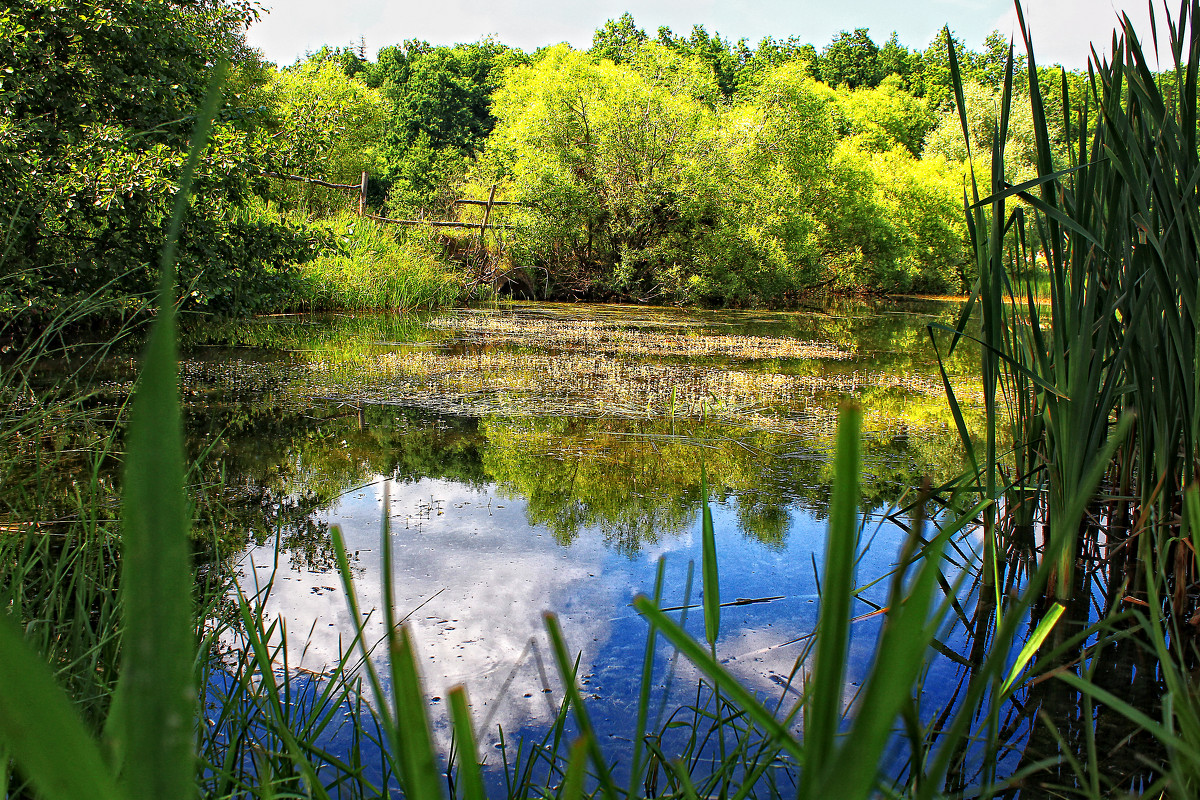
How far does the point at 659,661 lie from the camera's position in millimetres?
1481

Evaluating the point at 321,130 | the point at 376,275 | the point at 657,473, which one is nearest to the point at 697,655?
the point at 657,473

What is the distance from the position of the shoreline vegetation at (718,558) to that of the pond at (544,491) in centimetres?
7

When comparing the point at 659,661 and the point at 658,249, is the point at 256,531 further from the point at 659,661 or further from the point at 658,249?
the point at 658,249

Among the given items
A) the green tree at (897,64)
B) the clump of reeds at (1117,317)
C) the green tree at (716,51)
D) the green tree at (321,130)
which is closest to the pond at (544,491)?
the clump of reeds at (1117,317)

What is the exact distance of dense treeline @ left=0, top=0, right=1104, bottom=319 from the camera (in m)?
3.25

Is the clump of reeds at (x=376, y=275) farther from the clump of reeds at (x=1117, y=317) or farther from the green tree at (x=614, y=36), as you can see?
the green tree at (x=614, y=36)

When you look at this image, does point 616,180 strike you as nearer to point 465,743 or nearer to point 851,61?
Answer: point 465,743

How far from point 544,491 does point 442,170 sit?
736 inches

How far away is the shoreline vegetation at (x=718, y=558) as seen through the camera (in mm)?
154

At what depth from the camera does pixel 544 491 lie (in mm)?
2455

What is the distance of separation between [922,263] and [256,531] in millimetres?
16221

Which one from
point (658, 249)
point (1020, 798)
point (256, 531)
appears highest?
point (658, 249)

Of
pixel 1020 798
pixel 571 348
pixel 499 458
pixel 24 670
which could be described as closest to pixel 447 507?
pixel 499 458

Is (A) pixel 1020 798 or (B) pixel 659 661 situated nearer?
(A) pixel 1020 798
